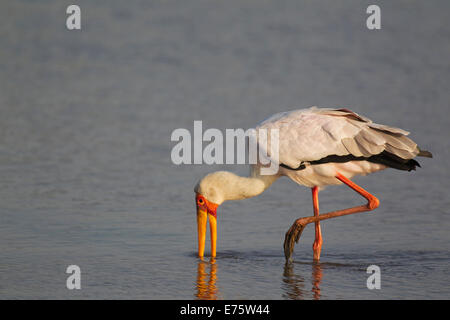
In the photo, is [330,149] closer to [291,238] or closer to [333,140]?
[333,140]

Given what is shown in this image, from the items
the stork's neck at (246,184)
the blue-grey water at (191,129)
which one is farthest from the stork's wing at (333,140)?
the blue-grey water at (191,129)

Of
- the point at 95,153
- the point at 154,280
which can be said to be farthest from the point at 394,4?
the point at 154,280

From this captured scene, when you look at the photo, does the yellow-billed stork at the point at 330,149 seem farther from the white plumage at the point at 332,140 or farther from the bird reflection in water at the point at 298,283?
the bird reflection in water at the point at 298,283

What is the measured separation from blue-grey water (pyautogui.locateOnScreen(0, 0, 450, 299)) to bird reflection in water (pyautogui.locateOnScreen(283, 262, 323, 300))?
0.02 meters

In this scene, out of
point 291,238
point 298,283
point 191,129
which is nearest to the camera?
point 298,283

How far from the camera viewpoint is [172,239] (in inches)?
364

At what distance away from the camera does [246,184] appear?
30.1 feet

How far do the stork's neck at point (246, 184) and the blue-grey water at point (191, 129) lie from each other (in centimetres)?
51

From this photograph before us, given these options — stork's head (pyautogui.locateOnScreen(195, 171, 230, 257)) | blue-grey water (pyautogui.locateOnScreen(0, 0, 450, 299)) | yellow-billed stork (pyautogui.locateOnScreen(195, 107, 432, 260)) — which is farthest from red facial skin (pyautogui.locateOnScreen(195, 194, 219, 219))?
blue-grey water (pyautogui.locateOnScreen(0, 0, 450, 299))

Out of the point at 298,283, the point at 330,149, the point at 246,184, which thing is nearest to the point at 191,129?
the point at 246,184

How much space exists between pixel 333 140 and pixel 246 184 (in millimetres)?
1090

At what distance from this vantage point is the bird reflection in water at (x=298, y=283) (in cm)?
747

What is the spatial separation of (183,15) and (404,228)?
10.1 meters
